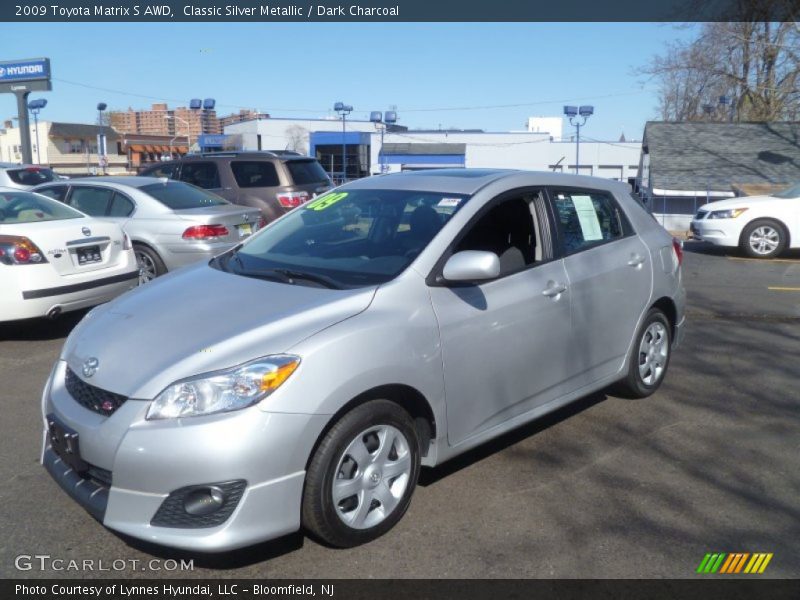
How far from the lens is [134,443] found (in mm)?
2984

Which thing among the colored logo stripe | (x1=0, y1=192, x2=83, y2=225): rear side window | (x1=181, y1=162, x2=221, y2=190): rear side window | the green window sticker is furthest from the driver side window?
(x1=181, y1=162, x2=221, y2=190): rear side window

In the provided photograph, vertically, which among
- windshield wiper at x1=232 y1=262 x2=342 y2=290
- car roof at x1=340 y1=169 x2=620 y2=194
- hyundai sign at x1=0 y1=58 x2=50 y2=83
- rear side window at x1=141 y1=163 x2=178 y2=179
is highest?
hyundai sign at x1=0 y1=58 x2=50 y2=83

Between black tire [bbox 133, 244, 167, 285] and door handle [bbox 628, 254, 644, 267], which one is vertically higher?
door handle [bbox 628, 254, 644, 267]

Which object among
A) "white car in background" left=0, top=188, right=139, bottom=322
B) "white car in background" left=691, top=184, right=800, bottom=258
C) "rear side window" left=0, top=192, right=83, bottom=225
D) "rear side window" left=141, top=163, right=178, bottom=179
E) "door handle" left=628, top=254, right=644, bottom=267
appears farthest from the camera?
"white car in background" left=691, top=184, right=800, bottom=258

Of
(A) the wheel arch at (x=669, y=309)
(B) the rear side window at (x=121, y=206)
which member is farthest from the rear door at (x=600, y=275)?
(B) the rear side window at (x=121, y=206)

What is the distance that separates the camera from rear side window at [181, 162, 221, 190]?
12.3 m

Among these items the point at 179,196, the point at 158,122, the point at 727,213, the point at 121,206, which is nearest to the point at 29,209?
the point at 121,206

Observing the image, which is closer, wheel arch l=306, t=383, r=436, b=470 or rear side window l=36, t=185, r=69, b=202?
wheel arch l=306, t=383, r=436, b=470

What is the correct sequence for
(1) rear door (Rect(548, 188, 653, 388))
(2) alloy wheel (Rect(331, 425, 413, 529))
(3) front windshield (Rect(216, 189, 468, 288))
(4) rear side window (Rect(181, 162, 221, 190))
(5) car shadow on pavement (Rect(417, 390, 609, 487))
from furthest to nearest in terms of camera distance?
(4) rear side window (Rect(181, 162, 221, 190)) < (1) rear door (Rect(548, 188, 653, 388)) < (5) car shadow on pavement (Rect(417, 390, 609, 487)) < (3) front windshield (Rect(216, 189, 468, 288)) < (2) alloy wheel (Rect(331, 425, 413, 529))

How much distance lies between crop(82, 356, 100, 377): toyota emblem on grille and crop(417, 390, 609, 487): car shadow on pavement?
1808 millimetres

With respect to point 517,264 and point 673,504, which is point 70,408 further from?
point 673,504

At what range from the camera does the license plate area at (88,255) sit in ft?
23.5

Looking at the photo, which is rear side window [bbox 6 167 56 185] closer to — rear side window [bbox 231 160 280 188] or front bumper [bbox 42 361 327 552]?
rear side window [bbox 231 160 280 188]

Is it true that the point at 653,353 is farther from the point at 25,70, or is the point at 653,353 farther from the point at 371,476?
the point at 25,70
